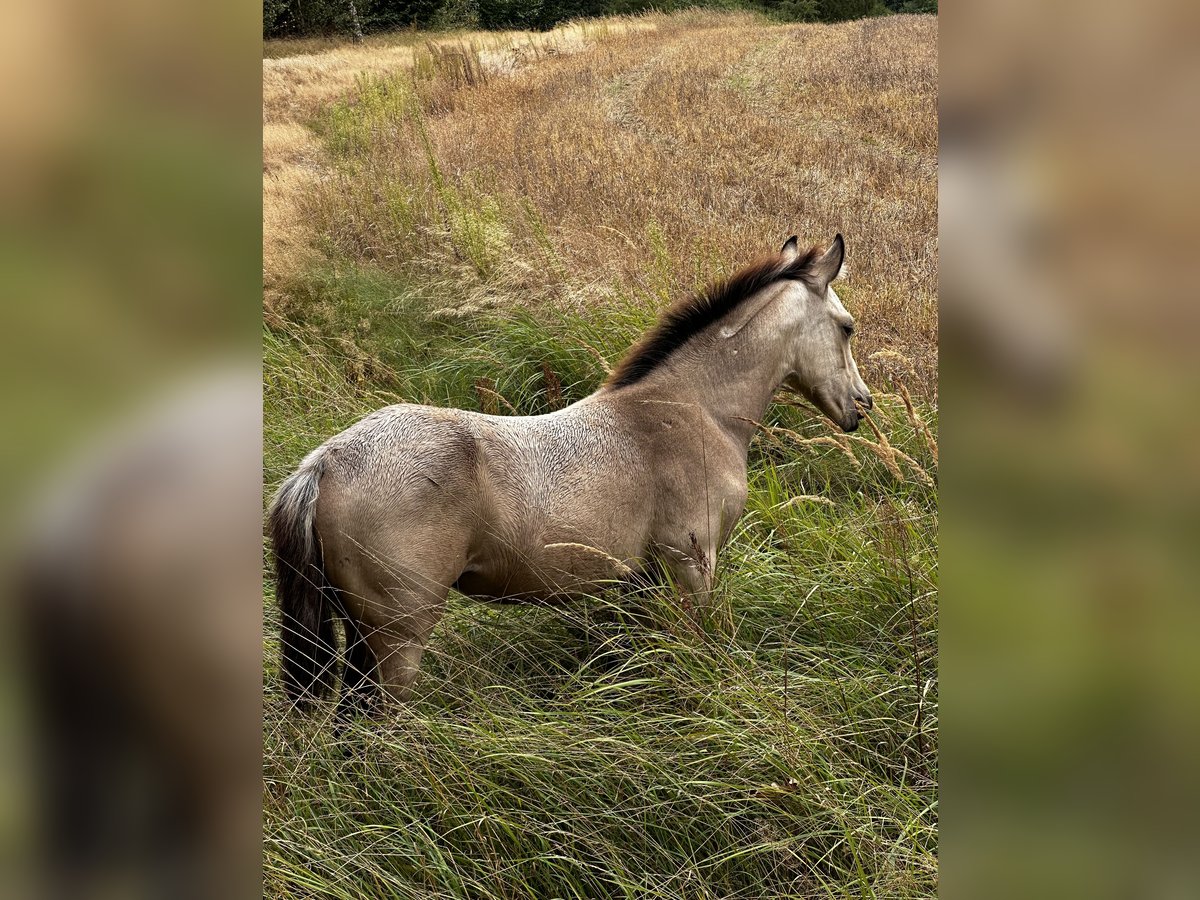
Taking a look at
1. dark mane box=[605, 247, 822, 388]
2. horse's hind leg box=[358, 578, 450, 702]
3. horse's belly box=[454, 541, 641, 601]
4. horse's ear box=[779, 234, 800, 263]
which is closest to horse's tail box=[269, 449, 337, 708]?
horse's hind leg box=[358, 578, 450, 702]

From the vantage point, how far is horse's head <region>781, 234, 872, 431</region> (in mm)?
3373

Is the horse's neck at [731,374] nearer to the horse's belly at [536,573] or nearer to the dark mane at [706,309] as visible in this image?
the dark mane at [706,309]

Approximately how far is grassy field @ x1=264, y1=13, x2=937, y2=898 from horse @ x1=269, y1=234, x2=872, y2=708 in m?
0.17

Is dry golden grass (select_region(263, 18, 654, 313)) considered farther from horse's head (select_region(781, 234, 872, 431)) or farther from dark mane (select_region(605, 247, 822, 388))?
horse's head (select_region(781, 234, 872, 431))

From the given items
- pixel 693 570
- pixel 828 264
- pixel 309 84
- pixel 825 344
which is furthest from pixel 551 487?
pixel 309 84
